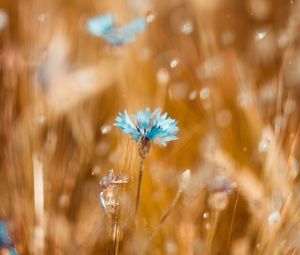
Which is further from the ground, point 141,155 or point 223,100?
point 223,100

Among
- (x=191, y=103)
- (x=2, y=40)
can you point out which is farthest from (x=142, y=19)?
(x=2, y=40)

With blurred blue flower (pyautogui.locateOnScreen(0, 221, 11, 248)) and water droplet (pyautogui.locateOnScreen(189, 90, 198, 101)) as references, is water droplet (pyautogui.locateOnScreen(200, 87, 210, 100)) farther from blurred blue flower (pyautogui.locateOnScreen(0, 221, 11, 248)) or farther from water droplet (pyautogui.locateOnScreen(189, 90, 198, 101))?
blurred blue flower (pyautogui.locateOnScreen(0, 221, 11, 248))

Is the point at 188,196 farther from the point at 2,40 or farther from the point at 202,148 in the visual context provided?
the point at 2,40

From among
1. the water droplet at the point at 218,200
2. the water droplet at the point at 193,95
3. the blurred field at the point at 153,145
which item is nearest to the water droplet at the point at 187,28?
the blurred field at the point at 153,145

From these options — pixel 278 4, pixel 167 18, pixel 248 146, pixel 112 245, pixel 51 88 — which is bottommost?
pixel 112 245

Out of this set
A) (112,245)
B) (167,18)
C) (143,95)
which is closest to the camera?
(112,245)

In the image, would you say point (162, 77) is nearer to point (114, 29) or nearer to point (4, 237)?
point (114, 29)

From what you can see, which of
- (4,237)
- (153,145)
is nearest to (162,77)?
(153,145)
